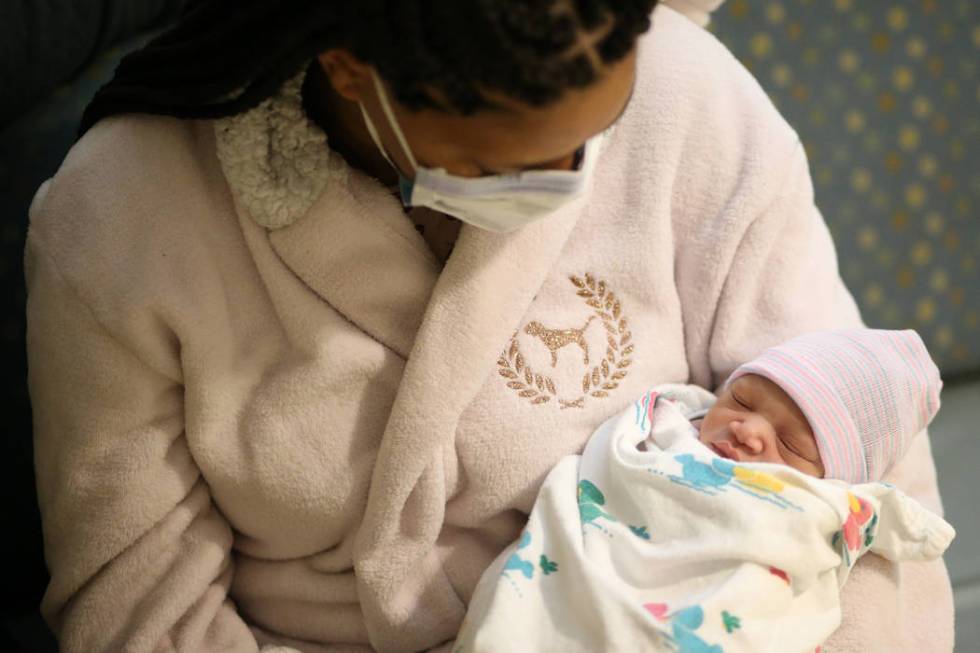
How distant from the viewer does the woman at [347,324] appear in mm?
936

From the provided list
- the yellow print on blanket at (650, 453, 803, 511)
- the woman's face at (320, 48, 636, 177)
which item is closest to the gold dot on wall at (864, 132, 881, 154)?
the yellow print on blanket at (650, 453, 803, 511)

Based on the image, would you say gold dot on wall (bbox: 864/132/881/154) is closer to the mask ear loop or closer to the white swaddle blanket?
the white swaddle blanket

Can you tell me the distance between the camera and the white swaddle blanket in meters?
0.89

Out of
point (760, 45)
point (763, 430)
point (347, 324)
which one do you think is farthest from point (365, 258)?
point (760, 45)

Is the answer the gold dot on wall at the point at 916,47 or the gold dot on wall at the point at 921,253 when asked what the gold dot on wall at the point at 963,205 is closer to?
the gold dot on wall at the point at 921,253

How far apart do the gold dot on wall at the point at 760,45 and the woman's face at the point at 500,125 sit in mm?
857

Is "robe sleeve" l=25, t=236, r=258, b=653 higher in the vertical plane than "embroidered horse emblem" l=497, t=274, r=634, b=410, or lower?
lower

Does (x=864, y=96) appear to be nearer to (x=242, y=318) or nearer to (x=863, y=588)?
(x=863, y=588)

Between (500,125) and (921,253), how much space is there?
120cm

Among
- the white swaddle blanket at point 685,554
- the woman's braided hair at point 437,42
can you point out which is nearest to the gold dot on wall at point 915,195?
the white swaddle blanket at point 685,554

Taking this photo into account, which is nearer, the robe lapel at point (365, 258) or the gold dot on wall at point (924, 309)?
the robe lapel at point (365, 258)

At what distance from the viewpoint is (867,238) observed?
1.68m

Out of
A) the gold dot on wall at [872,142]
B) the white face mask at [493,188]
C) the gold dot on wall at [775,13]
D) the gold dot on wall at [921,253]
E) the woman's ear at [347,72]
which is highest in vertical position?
the woman's ear at [347,72]

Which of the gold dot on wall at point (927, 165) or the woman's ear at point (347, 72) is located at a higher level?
the woman's ear at point (347, 72)
